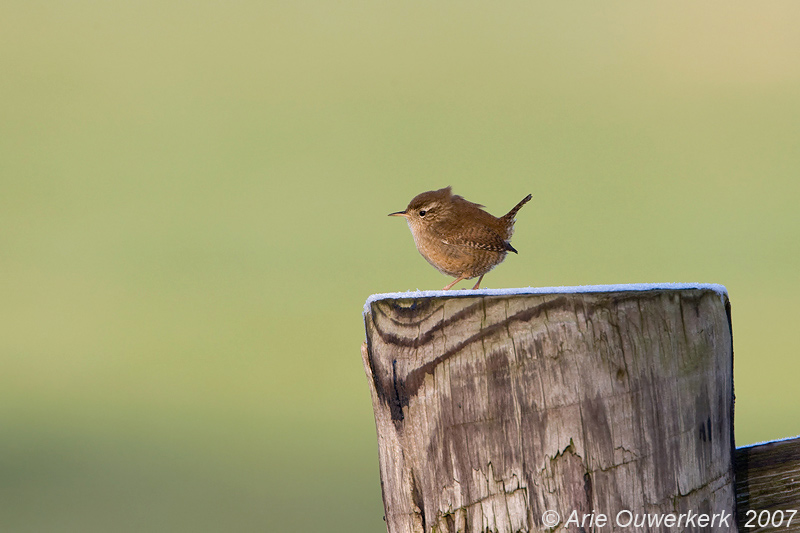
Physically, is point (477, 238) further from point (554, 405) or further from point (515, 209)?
point (554, 405)

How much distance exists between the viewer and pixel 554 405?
2016 millimetres

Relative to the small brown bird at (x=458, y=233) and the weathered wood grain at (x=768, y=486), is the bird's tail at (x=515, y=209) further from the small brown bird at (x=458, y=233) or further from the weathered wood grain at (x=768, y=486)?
the weathered wood grain at (x=768, y=486)

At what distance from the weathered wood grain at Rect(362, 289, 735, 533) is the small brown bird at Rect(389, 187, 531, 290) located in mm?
3198

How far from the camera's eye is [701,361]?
2.16 meters

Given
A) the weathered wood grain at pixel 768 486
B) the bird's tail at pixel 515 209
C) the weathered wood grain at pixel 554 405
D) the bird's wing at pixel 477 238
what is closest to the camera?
the weathered wood grain at pixel 554 405

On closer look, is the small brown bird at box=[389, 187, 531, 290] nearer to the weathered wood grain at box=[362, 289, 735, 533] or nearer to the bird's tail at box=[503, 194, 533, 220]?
the bird's tail at box=[503, 194, 533, 220]

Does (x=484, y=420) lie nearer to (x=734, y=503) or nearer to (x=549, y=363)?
(x=549, y=363)

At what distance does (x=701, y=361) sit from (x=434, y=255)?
341 cm

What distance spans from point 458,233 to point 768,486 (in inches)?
132

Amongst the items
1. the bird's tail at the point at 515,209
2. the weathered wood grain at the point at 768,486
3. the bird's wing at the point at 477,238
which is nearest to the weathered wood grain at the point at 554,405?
the weathered wood grain at the point at 768,486

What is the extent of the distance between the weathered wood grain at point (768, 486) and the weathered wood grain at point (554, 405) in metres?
0.25

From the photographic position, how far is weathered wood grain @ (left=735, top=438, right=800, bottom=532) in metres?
2.28

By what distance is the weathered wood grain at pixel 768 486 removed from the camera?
228 centimetres

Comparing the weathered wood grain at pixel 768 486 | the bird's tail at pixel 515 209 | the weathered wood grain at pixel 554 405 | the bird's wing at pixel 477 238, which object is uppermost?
the bird's tail at pixel 515 209
